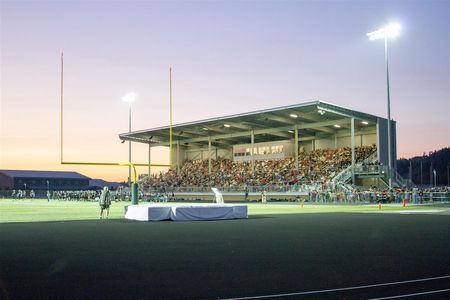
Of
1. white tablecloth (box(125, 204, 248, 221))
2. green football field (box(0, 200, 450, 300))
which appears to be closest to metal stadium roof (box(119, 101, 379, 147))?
white tablecloth (box(125, 204, 248, 221))

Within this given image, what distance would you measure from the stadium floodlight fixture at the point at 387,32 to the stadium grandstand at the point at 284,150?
8467mm

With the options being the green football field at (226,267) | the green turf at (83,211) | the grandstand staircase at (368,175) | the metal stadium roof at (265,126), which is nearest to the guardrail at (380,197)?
the grandstand staircase at (368,175)

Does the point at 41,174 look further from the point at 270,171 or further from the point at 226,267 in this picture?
the point at 226,267

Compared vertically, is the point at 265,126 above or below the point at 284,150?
above

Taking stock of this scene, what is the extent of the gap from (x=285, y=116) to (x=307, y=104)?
25.1 feet

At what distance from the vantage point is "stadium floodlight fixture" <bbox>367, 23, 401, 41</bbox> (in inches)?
1687

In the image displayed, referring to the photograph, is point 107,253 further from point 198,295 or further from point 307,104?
point 307,104

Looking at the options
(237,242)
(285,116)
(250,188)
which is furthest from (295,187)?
(237,242)

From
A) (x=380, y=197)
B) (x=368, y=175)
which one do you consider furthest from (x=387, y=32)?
(x=368, y=175)

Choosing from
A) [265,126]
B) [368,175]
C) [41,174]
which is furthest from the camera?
[41,174]

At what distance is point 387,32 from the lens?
1689 inches

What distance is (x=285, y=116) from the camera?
58469 mm

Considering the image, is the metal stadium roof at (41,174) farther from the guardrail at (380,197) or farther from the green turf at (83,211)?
the guardrail at (380,197)

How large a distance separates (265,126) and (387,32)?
80.5ft
